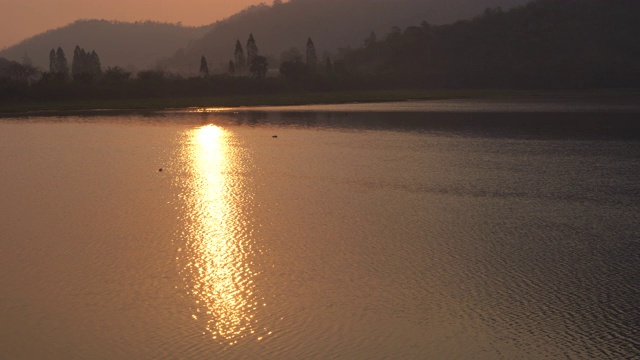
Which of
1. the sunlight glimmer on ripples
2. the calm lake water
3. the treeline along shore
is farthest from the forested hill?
the sunlight glimmer on ripples

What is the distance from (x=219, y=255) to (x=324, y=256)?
2.64 metres

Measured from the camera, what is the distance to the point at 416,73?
17162 cm

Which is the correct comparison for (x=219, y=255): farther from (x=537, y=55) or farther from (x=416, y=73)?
(x=537, y=55)

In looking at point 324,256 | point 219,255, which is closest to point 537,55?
point 324,256

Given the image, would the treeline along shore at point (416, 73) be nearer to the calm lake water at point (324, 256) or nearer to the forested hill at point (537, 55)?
the forested hill at point (537, 55)

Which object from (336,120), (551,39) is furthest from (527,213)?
(551,39)

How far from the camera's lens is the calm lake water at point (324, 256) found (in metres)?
12.5

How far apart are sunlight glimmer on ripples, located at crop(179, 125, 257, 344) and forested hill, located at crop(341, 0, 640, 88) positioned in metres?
135

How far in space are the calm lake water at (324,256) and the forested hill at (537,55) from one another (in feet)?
409

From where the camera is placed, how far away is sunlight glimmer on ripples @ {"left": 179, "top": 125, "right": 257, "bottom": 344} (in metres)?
13.5

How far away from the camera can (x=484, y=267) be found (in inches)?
647

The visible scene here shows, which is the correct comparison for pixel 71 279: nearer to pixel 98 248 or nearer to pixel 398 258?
pixel 98 248

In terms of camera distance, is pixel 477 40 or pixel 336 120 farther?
pixel 477 40

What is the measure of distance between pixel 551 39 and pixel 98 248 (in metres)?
184
